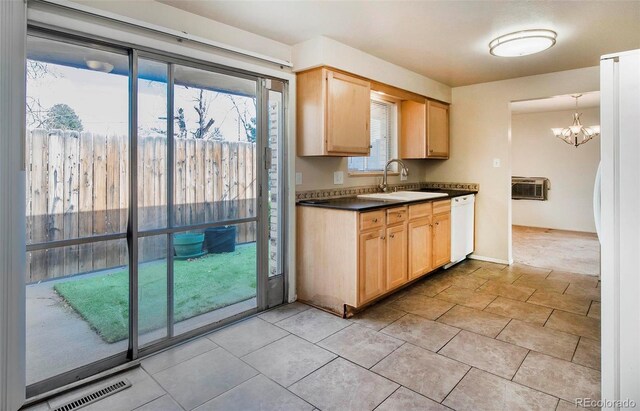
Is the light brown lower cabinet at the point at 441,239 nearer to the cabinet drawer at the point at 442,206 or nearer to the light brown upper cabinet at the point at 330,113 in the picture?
the cabinet drawer at the point at 442,206

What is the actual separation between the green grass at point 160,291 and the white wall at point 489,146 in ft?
10.7

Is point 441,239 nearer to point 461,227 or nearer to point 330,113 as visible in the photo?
point 461,227

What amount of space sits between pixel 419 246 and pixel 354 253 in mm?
1091

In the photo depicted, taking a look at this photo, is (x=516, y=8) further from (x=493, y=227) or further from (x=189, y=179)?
(x=493, y=227)

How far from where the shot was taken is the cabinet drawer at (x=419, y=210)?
355 centimetres

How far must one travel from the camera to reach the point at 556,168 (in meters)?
7.06

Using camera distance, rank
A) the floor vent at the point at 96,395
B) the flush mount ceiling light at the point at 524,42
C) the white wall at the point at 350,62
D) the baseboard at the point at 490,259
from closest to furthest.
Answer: the floor vent at the point at 96,395, the flush mount ceiling light at the point at 524,42, the white wall at the point at 350,62, the baseboard at the point at 490,259

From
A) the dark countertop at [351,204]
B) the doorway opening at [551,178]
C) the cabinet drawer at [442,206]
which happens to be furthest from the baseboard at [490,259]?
the dark countertop at [351,204]

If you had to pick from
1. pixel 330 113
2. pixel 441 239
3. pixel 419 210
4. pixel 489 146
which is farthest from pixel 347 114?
pixel 489 146

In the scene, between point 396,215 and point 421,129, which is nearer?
point 396,215

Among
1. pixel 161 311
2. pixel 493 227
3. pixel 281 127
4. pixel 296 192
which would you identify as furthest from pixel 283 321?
pixel 493 227

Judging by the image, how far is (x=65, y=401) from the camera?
191 cm

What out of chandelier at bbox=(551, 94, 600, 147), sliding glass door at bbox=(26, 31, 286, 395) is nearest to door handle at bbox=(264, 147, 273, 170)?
sliding glass door at bbox=(26, 31, 286, 395)

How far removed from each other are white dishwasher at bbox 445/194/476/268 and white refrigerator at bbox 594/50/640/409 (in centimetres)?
266
